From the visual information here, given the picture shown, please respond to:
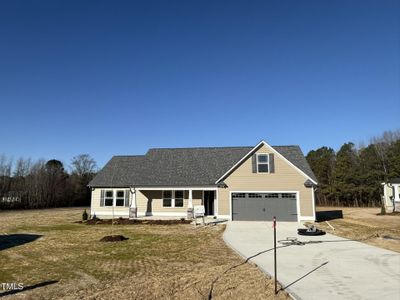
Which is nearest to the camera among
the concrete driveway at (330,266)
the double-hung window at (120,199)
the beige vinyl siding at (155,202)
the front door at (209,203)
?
the concrete driveway at (330,266)

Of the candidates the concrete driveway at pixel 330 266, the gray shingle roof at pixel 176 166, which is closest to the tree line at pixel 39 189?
the gray shingle roof at pixel 176 166

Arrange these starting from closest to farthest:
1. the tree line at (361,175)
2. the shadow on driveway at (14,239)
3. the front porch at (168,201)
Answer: the shadow on driveway at (14,239)
the front porch at (168,201)
the tree line at (361,175)

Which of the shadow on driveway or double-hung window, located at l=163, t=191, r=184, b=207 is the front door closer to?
double-hung window, located at l=163, t=191, r=184, b=207

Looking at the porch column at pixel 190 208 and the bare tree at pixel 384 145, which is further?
the bare tree at pixel 384 145

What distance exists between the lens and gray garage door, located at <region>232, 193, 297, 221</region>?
2405 centimetres

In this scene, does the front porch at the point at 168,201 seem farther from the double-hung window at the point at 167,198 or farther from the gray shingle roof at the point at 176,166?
the gray shingle roof at the point at 176,166

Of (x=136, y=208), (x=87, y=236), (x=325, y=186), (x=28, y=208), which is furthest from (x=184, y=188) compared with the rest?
(x=325, y=186)

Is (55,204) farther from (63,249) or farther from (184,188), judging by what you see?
(63,249)

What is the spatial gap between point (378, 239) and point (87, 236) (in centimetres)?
1582

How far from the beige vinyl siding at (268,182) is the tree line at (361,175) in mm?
30091

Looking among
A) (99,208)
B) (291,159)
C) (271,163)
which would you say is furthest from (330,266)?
(99,208)

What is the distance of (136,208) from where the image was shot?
26891mm

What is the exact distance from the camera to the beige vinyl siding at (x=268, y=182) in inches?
942

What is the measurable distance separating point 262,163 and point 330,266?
15.1 metres
